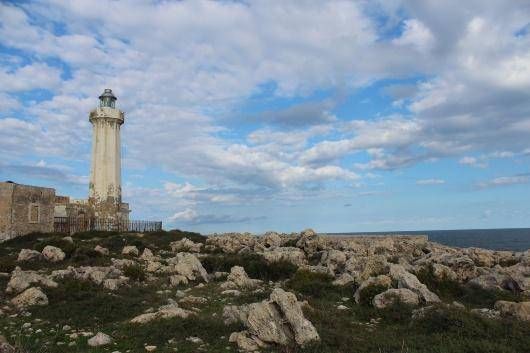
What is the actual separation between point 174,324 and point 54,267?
1495cm

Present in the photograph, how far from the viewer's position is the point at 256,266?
2327 cm

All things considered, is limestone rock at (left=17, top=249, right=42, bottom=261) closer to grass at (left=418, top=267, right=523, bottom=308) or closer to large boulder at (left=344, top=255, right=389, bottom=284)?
large boulder at (left=344, top=255, right=389, bottom=284)

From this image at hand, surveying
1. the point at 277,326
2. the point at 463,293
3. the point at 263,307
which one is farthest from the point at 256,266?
the point at 277,326

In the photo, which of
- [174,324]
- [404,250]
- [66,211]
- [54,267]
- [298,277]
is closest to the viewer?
[174,324]

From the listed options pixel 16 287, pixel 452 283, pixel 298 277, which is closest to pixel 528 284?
pixel 452 283

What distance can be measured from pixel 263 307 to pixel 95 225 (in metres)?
41.2

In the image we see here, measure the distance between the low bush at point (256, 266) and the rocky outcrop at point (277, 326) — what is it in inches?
436

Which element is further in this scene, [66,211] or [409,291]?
[66,211]

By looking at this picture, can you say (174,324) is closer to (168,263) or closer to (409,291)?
(409,291)

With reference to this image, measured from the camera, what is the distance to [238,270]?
20953mm

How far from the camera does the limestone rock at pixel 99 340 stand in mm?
10742

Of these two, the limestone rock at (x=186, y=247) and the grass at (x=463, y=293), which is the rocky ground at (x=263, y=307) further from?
the limestone rock at (x=186, y=247)

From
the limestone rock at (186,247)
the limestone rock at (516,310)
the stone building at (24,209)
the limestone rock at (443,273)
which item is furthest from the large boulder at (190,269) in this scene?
the stone building at (24,209)

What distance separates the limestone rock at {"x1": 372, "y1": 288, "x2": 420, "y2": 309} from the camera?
44.2ft
